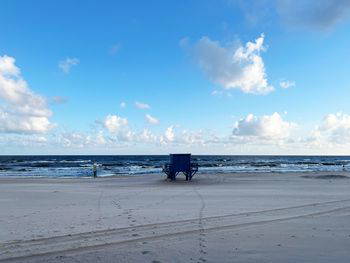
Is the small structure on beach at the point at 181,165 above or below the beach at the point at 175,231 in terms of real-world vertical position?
above

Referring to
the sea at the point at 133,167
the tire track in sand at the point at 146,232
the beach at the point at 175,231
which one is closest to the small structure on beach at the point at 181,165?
the sea at the point at 133,167

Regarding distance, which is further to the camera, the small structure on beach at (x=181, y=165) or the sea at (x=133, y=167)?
the sea at (x=133, y=167)

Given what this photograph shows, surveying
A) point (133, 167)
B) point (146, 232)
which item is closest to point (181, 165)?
point (146, 232)

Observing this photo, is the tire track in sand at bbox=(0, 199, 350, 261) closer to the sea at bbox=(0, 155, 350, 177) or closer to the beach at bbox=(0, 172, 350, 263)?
the beach at bbox=(0, 172, 350, 263)

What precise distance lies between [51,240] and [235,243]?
12.3 ft

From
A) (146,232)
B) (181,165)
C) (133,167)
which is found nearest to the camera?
(146,232)

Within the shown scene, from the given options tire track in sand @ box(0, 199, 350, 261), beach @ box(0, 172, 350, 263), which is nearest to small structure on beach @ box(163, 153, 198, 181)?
beach @ box(0, 172, 350, 263)

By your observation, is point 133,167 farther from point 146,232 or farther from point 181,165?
point 146,232

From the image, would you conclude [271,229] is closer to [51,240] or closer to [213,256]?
[213,256]

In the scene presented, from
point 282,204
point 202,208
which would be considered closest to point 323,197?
point 282,204

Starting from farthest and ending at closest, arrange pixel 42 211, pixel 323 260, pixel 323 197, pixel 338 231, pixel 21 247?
pixel 323 197 < pixel 42 211 < pixel 338 231 < pixel 21 247 < pixel 323 260

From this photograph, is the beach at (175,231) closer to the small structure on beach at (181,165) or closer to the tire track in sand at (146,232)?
the tire track in sand at (146,232)

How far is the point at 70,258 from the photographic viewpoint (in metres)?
6.64

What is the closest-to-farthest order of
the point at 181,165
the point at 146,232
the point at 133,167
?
the point at 146,232, the point at 181,165, the point at 133,167
